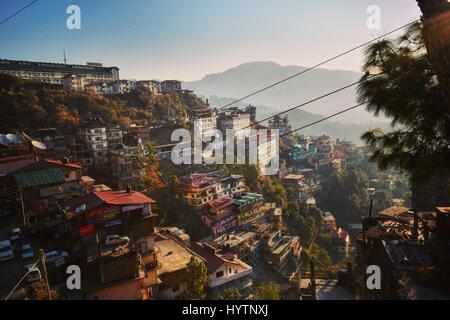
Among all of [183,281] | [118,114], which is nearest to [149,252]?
[183,281]

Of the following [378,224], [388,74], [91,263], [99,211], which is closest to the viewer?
[388,74]

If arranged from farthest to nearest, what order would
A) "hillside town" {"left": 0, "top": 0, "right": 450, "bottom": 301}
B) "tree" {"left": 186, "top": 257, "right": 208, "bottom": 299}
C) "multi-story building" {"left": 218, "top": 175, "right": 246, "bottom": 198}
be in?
"multi-story building" {"left": 218, "top": 175, "right": 246, "bottom": 198}
"tree" {"left": 186, "top": 257, "right": 208, "bottom": 299}
"hillside town" {"left": 0, "top": 0, "right": 450, "bottom": 301}

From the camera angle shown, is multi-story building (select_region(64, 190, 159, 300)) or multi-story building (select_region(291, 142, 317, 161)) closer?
multi-story building (select_region(64, 190, 159, 300))

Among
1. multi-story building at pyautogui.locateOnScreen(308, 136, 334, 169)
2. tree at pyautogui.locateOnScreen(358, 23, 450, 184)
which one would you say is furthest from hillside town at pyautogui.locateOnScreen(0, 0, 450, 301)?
multi-story building at pyautogui.locateOnScreen(308, 136, 334, 169)

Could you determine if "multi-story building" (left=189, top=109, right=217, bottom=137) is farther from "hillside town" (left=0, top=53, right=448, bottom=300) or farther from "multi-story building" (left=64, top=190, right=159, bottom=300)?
"multi-story building" (left=64, top=190, right=159, bottom=300)
